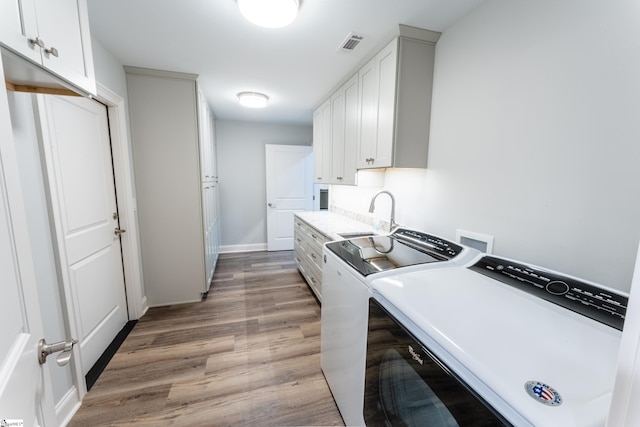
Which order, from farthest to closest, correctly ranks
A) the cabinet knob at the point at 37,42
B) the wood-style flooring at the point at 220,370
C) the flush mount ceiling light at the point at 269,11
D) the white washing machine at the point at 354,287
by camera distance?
the wood-style flooring at the point at 220,370 → the flush mount ceiling light at the point at 269,11 → the white washing machine at the point at 354,287 → the cabinet knob at the point at 37,42

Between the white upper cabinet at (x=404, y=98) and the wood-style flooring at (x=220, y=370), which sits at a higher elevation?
the white upper cabinet at (x=404, y=98)

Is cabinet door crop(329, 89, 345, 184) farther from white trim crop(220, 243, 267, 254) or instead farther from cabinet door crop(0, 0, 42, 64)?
white trim crop(220, 243, 267, 254)

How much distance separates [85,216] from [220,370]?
149cm

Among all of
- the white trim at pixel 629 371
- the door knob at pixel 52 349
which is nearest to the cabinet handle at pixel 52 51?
the door knob at pixel 52 349

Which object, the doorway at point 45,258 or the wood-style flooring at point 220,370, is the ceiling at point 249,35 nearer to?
the doorway at point 45,258

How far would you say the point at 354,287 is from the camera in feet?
4.09

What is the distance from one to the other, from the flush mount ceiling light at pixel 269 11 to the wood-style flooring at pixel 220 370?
7.71ft

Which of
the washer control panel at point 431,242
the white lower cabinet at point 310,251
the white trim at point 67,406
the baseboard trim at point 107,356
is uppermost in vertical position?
the washer control panel at point 431,242

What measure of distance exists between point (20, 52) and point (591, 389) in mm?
1672

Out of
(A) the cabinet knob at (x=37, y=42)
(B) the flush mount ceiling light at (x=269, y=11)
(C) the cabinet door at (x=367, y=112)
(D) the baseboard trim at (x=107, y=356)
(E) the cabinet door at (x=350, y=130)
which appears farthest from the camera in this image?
(E) the cabinet door at (x=350, y=130)

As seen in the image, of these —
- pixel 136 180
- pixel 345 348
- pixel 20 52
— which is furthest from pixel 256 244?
pixel 20 52

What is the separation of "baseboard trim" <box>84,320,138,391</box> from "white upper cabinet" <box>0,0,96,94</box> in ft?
6.17

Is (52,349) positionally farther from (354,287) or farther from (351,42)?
(351,42)

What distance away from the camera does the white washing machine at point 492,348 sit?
0.54m
